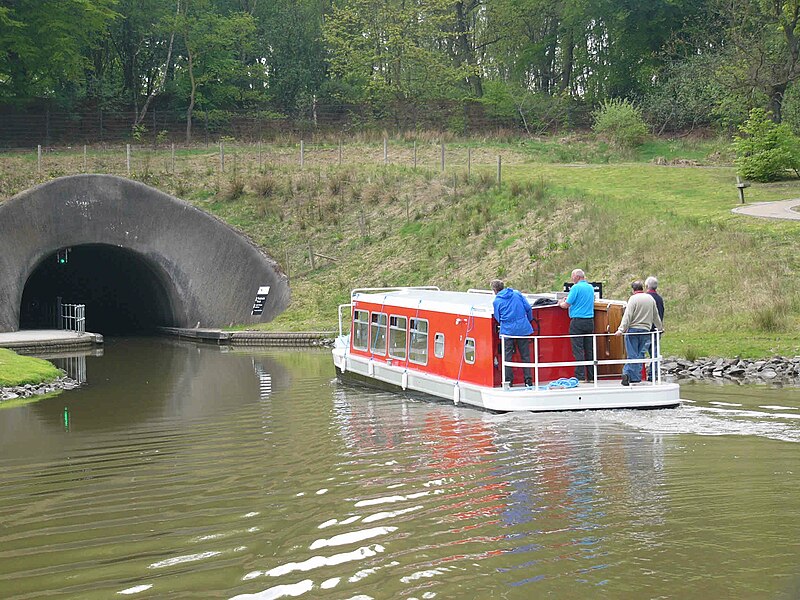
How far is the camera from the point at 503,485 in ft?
37.1

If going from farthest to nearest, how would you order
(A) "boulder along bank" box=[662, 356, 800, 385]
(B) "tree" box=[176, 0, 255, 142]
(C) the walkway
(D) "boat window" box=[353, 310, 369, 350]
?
(B) "tree" box=[176, 0, 255, 142] → (C) the walkway → (D) "boat window" box=[353, 310, 369, 350] → (A) "boulder along bank" box=[662, 356, 800, 385]

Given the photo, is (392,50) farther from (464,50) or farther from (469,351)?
(469,351)

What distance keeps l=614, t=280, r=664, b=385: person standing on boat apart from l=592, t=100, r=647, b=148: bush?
32890 mm

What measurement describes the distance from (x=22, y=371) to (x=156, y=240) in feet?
49.6

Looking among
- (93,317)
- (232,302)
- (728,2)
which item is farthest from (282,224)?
(728,2)

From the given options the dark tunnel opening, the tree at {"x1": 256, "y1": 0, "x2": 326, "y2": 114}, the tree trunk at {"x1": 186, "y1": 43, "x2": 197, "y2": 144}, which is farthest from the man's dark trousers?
the tree at {"x1": 256, "y1": 0, "x2": 326, "y2": 114}

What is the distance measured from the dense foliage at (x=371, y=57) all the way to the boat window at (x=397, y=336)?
31111 millimetres

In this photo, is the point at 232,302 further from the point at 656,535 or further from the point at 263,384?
the point at 656,535

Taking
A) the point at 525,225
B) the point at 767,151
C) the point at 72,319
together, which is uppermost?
the point at 767,151

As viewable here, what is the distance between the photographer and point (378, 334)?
21938 millimetres

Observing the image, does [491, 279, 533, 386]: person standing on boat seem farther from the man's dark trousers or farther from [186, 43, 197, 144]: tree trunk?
[186, 43, 197, 144]: tree trunk

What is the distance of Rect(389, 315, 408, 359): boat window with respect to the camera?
20859 mm

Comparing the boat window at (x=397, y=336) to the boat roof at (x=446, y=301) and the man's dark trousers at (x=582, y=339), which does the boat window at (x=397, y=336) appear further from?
the man's dark trousers at (x=582, y=339)

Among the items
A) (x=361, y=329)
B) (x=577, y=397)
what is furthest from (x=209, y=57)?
(x=577, y=397)
